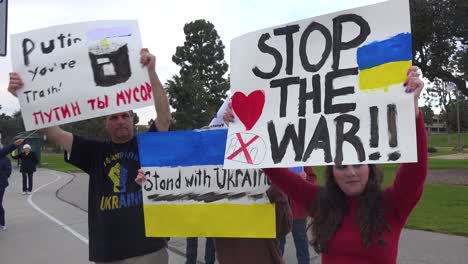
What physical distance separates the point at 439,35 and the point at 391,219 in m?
19.8

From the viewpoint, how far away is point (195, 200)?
3.61 m

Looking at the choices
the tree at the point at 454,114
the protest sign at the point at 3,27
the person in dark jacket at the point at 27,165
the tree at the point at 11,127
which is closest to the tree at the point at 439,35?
the person in dark jacket at the point at 27,165

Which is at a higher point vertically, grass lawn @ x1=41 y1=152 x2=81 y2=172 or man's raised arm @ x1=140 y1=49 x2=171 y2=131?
man's raised arm @ x1=140 y1=49 x2=171 y2=131

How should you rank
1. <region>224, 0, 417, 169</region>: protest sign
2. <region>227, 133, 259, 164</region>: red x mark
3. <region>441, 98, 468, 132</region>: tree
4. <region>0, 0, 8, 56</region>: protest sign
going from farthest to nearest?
<region>441, 98, 468, 132</region>: tree → <region>0, 0, 8, 56</region>: protest sign → <region>227, 133, 259, 164</region>: red x mark → <region>224, 0, 417, 169</region>: protest sign

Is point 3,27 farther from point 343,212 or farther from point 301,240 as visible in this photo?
→ point 301,240

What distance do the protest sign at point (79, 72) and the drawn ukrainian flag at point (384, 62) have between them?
147 cm

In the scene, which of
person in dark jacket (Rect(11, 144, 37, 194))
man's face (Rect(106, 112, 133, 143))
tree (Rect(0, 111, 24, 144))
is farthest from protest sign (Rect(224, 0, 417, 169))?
tree (Rect(0, 111, 24, 144))

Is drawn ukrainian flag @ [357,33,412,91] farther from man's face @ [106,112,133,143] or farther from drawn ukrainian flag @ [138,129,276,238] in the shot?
man's face @ [106,112,133,143]

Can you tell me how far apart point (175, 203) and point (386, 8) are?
200cm

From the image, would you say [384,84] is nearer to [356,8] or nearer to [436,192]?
[356,8]

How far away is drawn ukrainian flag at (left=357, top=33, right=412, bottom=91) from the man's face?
1.68m

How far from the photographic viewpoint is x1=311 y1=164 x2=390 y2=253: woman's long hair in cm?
248

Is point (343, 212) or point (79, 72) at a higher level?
point (79, 72)

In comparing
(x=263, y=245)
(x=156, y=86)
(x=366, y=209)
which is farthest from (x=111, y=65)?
(x=366, y=209)
